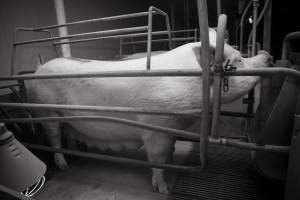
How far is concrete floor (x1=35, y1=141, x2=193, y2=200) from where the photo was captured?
177cm

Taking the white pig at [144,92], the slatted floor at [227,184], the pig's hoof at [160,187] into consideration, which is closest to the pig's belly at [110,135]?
the white pig at [144,92]

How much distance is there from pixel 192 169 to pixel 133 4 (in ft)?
24.6

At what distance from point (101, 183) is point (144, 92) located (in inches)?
36.2

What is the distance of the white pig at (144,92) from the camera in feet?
5.08

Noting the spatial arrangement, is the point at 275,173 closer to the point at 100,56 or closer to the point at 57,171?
the point at 57,171

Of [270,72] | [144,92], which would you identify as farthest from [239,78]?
[144,92]

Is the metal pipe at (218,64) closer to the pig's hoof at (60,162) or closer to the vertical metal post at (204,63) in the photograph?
the vertical metal post at (204,63)

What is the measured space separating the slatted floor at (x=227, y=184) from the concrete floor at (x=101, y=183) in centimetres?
14

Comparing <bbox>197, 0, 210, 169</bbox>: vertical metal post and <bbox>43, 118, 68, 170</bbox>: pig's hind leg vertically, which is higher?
<bbox>197, 0, 210, 169</bbox>: vertical metal post

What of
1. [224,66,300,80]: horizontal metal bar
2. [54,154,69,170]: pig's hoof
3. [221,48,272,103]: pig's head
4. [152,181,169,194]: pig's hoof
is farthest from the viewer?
[54,154,69,170]: pig's hoof

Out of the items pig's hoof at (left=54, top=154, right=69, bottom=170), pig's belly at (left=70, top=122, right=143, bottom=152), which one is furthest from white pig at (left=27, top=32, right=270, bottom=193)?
pig's hoof at (left=54, top=154, right=69, bottom=170)

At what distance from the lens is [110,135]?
76.0 inches

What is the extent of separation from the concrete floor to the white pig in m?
0.17

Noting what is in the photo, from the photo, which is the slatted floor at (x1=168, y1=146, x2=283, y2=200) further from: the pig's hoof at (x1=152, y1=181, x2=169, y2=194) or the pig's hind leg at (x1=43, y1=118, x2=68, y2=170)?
the pig's hind leg at (x1=43, y1=118, x2=68, y2=170)
